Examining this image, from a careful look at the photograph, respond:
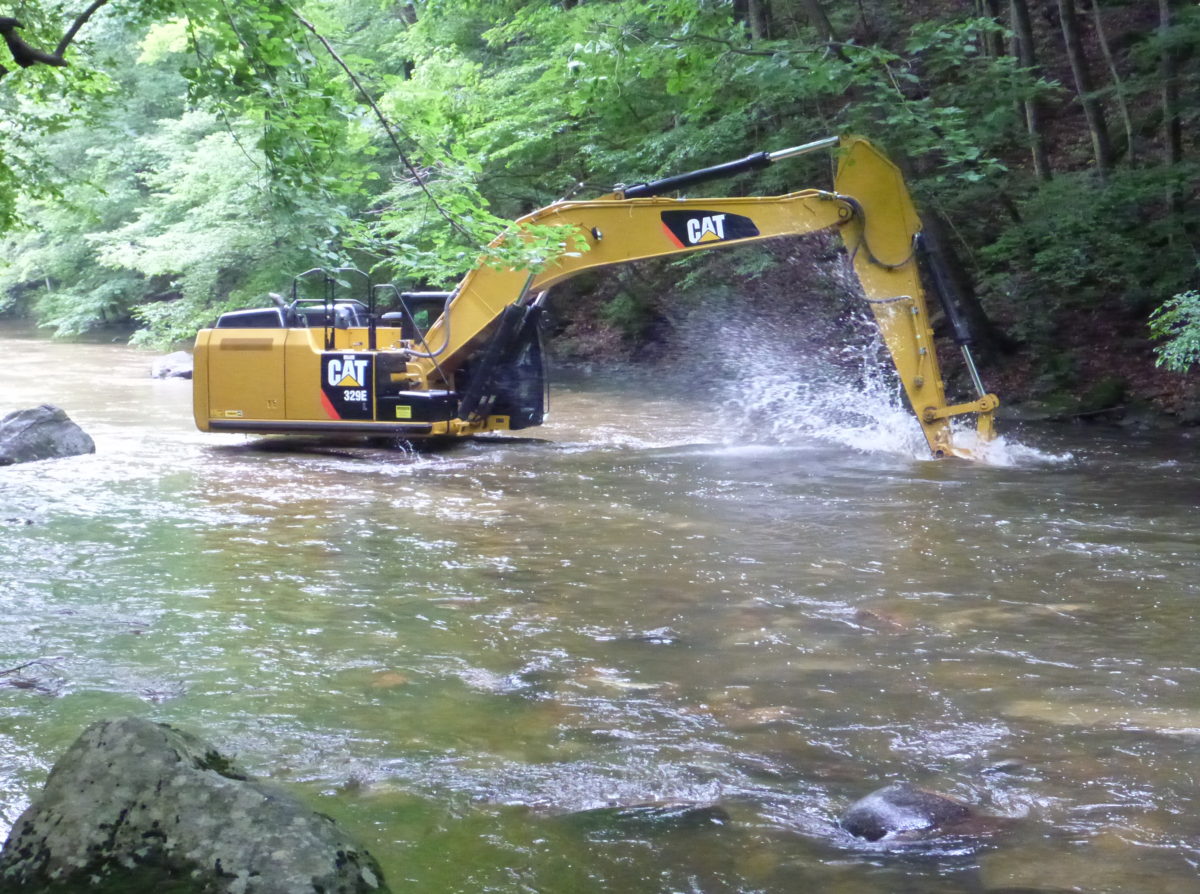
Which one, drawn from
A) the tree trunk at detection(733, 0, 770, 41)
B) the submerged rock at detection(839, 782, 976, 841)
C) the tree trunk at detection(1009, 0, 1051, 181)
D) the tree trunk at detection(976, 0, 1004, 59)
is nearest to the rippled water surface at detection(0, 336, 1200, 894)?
the submerged rock at detection(839, 782, 976, 841)

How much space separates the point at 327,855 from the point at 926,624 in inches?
166

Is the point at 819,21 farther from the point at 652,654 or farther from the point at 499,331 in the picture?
the point at 652,654

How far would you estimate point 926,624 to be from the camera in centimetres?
631

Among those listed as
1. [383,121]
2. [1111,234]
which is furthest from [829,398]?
[383,121]

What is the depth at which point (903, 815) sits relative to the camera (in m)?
3.95

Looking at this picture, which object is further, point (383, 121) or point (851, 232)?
point (851, 232)

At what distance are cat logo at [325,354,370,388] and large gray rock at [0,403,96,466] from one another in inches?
100

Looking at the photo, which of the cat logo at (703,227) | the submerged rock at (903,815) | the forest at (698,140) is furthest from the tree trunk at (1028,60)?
the submerged rock at (903,815)

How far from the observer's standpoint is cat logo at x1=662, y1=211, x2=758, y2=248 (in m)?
11.5

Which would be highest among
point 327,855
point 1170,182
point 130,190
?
point 130,190

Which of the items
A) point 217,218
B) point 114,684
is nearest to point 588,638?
point 114,684

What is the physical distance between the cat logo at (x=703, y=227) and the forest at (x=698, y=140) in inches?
63.0

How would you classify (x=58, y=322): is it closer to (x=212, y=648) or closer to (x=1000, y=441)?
(x=1000, y=441)

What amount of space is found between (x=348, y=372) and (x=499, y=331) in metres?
1.59
